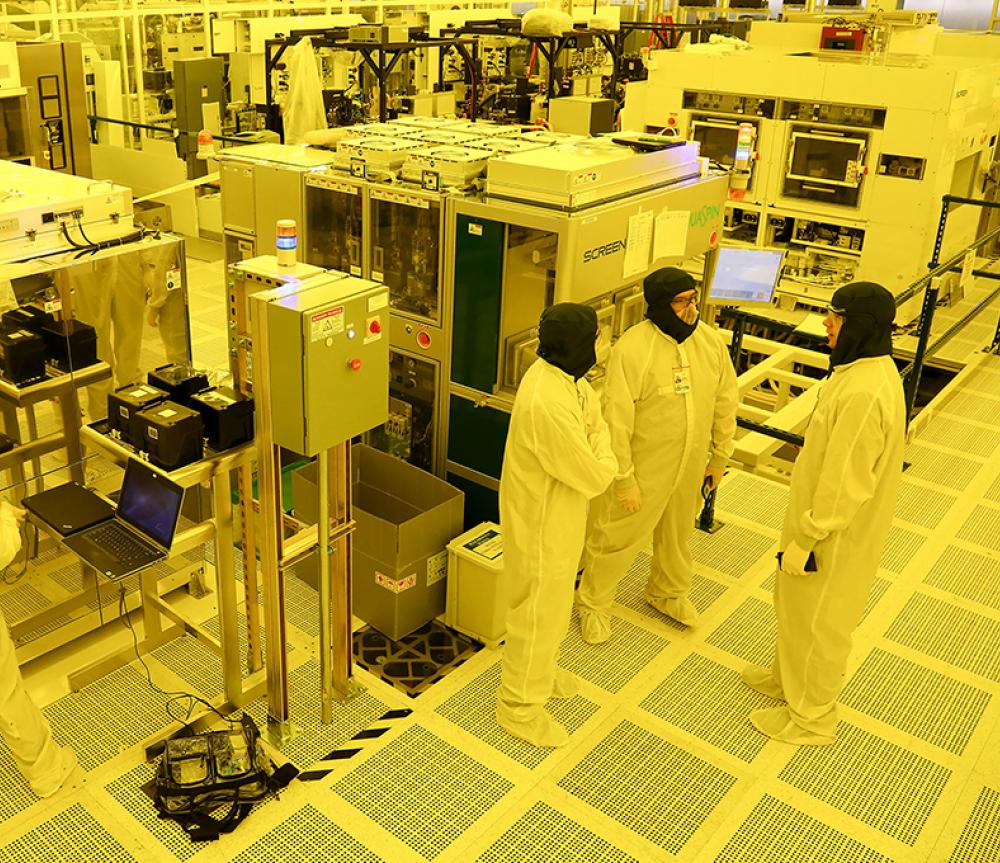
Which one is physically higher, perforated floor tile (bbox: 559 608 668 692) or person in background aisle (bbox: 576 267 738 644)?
person in background aisle (bbox: 576 267 738 644)

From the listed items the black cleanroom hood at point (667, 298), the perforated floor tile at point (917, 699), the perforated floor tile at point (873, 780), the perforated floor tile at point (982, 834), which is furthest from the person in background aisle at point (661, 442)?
the perforated floor tile at point (982, 834)

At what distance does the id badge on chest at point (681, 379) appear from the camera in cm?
383

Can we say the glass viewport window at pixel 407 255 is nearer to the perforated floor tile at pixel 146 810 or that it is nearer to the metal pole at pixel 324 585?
the metal pole at pixel 324 585

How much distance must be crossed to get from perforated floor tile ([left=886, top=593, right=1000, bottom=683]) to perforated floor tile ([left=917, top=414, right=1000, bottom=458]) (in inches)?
71.0

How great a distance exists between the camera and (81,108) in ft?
31.1

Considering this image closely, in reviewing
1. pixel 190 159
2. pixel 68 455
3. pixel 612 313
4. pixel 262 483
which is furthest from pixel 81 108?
pixel 262 483

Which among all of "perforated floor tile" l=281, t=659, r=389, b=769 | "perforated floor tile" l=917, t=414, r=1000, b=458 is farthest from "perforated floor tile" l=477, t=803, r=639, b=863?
"perforated floor tile" l=917, t=414, r=1000, b=458

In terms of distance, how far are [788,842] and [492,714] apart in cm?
114

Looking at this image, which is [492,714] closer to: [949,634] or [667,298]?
[667,298]

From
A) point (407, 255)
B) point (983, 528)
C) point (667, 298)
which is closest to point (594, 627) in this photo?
point (667, 298)

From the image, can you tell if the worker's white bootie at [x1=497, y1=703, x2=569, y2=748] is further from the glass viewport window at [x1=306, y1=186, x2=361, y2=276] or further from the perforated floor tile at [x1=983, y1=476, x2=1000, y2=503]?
the perforated floor tile at [x1=983, y1=476, x2=1000, y2=503]

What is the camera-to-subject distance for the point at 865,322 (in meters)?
3.20

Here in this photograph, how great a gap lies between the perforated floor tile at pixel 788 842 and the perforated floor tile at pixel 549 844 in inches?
14.8

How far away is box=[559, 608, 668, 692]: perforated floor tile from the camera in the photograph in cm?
397
